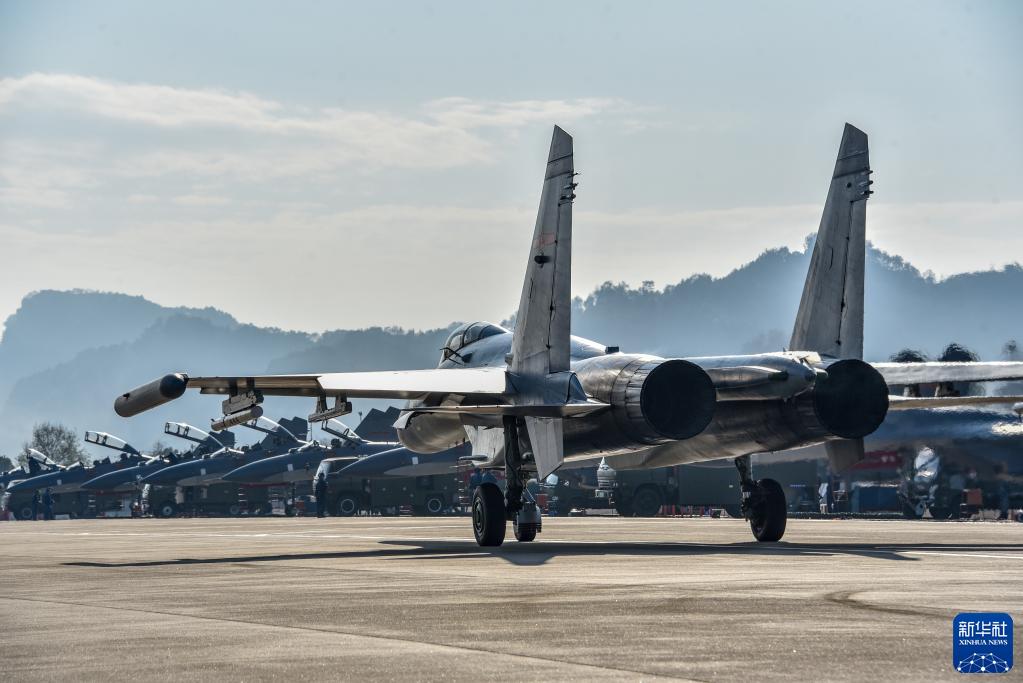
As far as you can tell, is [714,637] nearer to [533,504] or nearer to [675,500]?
[533,504]

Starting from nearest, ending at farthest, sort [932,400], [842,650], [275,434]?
[842,650]
[932,400]
[275,434]

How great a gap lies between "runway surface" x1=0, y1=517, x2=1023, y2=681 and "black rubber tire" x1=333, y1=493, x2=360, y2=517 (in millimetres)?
42467

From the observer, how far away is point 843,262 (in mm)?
23344

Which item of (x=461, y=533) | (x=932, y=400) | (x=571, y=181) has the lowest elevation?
(x=461, y=533)

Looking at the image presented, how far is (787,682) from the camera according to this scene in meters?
7.90

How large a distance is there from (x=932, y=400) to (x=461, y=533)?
14.4 m

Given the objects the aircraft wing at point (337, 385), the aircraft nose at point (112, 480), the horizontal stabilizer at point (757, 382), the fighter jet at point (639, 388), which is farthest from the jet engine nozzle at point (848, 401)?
the aircraft nose at point (112, 480)

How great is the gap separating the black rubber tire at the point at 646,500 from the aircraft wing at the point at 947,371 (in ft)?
104

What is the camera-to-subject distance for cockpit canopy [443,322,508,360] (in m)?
27.6

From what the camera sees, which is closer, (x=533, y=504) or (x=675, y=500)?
(x=533, y=504)

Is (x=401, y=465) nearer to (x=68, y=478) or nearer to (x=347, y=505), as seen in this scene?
(x=347, y=505)

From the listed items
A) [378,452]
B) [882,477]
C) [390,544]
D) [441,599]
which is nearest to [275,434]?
[378,452]

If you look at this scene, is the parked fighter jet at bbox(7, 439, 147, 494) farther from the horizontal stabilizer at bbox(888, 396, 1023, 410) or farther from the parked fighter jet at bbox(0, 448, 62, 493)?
the horizontal stabilizer at bbox(888, 396, 1023, 410)


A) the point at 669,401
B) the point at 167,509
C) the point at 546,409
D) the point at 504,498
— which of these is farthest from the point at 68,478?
the point at 669,401
